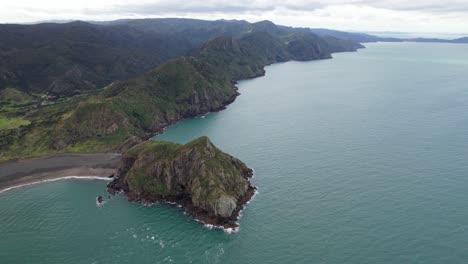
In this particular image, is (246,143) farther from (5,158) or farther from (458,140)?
(5,158)

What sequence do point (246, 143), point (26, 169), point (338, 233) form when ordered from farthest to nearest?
point (246, 143)
point (26, 169)
point (338, 233)

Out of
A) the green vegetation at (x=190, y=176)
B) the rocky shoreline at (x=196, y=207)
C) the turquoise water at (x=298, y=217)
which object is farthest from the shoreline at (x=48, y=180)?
the green vegetation at (x=190, y=176)

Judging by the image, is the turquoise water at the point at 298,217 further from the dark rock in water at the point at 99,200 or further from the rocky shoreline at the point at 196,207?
the rocky shoreline at the point at 196,207

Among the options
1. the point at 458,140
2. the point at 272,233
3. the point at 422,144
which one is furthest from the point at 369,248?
the point at 458,140

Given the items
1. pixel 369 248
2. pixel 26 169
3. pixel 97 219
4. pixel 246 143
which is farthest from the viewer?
pixel 246 143

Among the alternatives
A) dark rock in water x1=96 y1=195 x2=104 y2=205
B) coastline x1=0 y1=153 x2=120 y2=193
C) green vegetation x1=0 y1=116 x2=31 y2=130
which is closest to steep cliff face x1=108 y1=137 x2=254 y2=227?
dark rock in water x1=96 y1=195 x2=104 y2=205

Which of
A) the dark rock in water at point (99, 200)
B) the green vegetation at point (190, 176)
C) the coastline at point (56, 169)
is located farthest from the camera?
the coastline at point (56, 169)

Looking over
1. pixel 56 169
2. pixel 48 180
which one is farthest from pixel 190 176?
pixel 56 169
